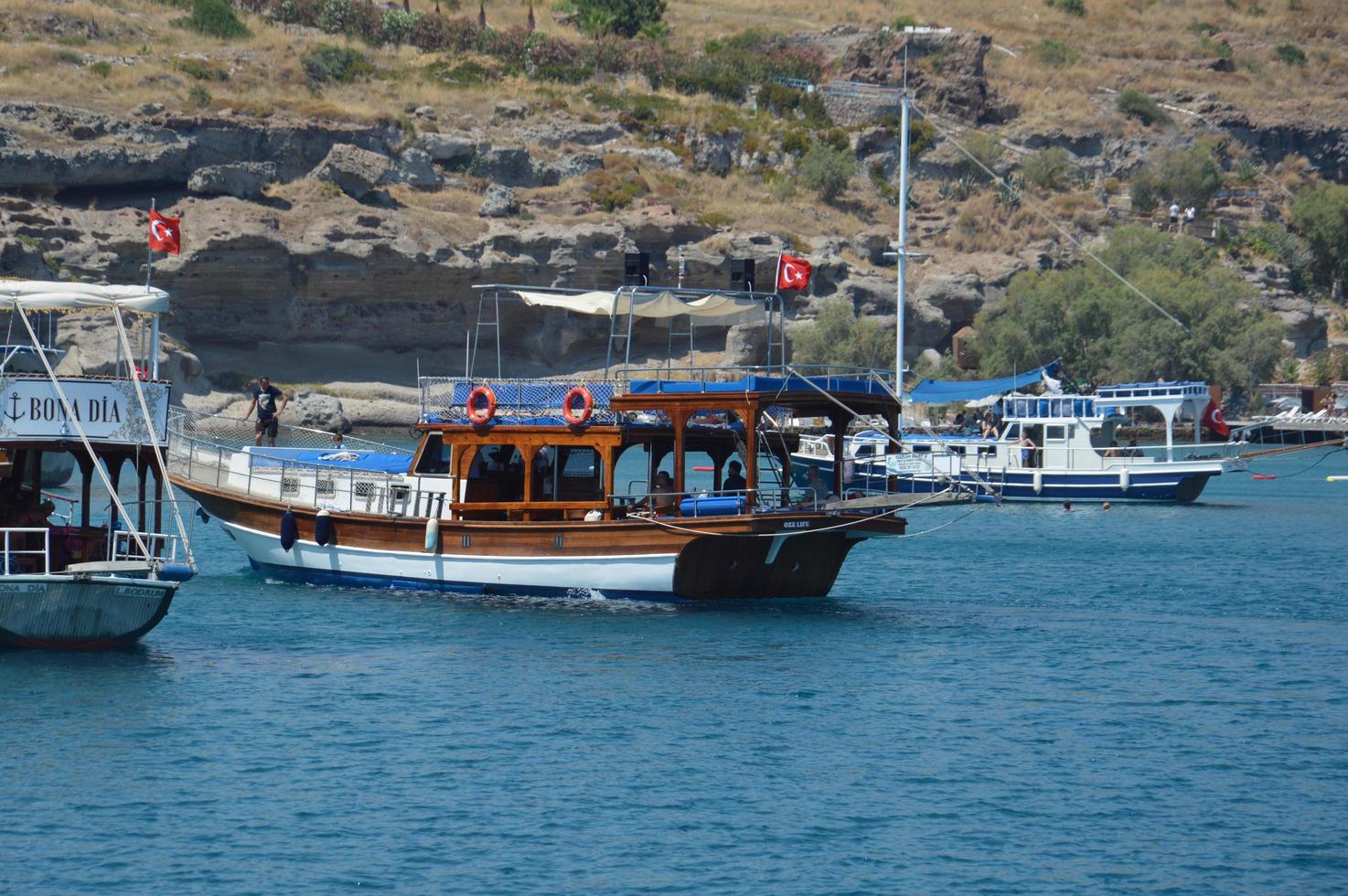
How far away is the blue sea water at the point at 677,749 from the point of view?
15.9 meters

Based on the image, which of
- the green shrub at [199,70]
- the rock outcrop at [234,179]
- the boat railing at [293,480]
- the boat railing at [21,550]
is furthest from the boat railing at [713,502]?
the green shrub at [199,70]

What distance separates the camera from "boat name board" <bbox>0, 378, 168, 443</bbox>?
22.7 metres

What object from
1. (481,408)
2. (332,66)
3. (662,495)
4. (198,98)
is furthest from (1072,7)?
(662,495)

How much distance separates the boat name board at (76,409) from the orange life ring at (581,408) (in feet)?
23.6

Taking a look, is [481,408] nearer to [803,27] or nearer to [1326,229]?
[1326,229]

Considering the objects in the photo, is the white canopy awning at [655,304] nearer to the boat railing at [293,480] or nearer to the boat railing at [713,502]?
the boat railing at [713,502]

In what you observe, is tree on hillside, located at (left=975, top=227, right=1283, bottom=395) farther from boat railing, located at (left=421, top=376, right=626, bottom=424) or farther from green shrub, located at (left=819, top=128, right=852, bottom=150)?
boat railing, located at (left=421, top=376, right=626, bottom=424)

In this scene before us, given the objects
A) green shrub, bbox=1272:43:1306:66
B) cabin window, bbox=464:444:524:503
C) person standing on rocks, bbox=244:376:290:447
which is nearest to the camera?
cabin window, bbox=464:444:524:503

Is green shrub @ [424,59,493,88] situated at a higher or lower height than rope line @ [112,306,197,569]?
higher

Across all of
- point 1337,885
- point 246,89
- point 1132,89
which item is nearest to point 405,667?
point 1337,885

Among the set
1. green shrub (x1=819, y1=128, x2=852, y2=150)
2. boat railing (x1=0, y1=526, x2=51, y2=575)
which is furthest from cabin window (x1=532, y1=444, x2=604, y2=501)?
green shrub (x1=819, y1=128, x2=852, y2=150)

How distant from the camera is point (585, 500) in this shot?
29.2 meters

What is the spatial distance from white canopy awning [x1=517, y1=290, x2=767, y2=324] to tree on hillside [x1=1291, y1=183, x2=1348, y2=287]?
78.1 meters

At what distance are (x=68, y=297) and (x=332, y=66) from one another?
231 ft
